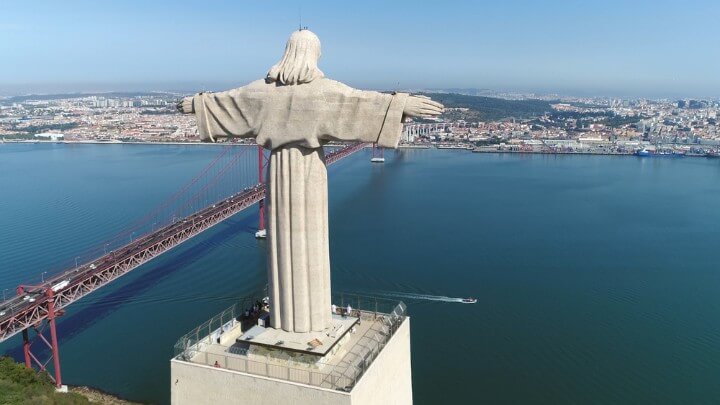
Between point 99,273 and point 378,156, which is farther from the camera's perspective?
point 378,156

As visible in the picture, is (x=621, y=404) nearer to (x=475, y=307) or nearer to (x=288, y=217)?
(x=475, y=307)

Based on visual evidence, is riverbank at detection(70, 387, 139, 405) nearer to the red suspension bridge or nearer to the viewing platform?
the red suspension bridge

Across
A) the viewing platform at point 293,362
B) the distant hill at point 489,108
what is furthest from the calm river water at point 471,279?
the distant hill at point 489,108

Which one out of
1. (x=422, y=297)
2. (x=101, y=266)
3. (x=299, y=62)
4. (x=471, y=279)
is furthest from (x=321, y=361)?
(x=471, y=279)

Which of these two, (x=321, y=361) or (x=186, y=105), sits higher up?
(x=186, y=105)

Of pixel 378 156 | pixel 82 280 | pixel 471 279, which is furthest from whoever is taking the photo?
pixel 378 156

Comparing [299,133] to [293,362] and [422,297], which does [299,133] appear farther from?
[422,297]

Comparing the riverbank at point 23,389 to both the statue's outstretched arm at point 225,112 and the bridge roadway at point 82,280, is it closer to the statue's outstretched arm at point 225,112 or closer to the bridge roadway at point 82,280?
the bridge roadway at point 82,280

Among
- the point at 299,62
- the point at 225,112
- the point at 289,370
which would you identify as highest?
the point at 299,62
